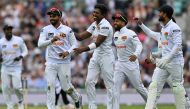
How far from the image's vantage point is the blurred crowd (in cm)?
3003

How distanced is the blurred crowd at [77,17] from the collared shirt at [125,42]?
9582mm

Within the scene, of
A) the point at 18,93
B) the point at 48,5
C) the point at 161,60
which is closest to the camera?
the point at 161,60

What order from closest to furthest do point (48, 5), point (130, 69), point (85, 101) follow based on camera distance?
point (130, 69) < point (85, 101) < point (48, 5)

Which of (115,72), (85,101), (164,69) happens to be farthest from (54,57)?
(85,101)

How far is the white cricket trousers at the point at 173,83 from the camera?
1794 cm

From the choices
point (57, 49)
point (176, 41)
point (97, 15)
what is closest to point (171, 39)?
point (176, 41)

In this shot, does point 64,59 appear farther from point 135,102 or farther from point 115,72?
point 135,102

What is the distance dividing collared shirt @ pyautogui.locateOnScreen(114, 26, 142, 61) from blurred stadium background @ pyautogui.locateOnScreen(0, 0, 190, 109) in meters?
7.78

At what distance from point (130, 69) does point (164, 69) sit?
1.53m

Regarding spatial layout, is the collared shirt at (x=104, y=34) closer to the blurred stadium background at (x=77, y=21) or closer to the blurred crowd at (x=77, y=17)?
the blurred stadium background at (x=77, y=21)

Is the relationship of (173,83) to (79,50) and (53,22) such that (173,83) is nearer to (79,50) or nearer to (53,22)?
(79,50)

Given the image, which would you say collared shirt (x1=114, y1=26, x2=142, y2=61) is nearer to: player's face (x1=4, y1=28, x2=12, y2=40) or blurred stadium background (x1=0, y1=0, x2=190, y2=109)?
player's face (x1=4, y1=28, x2=12, y2=40)

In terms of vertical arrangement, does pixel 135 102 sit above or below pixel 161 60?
below

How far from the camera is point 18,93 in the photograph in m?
23.0
